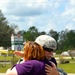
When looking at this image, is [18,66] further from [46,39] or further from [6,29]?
[6,29]

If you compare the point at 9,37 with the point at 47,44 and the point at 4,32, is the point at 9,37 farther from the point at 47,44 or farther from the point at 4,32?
the point at 47,44

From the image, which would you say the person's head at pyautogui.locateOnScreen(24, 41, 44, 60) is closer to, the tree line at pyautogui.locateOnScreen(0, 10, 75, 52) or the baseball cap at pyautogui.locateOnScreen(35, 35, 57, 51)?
the baseball cap at pyautogui.locateOnScreen(35, 35, 57, 51)

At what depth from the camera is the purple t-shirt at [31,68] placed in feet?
12.3

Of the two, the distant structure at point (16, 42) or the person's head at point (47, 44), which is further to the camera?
the distant structure at point (16, 42)

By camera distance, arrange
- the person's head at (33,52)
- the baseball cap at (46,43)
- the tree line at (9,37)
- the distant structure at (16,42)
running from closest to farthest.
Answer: the person's head at (33,52), the baseball cap at (46,43), the distant structure at (16,42), the tree line at (9,37)

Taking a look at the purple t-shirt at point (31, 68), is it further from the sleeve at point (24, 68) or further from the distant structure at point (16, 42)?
the distant structure at point (16, 42)

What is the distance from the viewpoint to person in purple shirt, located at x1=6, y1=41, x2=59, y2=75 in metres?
3.76

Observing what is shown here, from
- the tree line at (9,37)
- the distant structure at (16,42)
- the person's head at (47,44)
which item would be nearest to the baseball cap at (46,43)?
the person's head at (47,44)

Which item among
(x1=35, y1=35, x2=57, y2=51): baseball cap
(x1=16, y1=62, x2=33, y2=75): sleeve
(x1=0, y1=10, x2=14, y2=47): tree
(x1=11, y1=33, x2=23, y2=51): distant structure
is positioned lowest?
(x1=16, y1=62, x2=33, y2=75): sleeve

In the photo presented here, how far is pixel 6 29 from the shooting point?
12888cm

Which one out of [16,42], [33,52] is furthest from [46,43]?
[16,42]

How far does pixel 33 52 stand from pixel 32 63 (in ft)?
0.46

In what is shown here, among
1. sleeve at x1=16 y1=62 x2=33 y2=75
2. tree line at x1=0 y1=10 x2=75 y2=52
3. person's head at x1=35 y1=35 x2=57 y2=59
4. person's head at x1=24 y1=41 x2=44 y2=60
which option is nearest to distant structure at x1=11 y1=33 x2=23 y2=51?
person's head at x1=35 y1=35 x2=57 y2=59

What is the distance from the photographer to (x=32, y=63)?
381 centimetres
